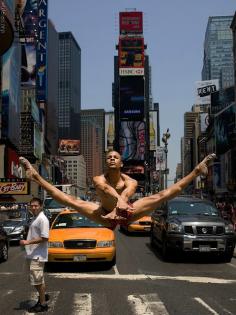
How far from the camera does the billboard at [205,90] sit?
133250 mm

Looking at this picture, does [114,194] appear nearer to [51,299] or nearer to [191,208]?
[51,299]

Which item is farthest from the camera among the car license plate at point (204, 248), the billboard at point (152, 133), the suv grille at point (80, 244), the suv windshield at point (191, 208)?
the billboard at point (152, 133)

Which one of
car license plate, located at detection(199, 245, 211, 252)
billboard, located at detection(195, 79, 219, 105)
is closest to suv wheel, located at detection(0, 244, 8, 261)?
car license plate, located at detection(199, 245, 211, 252)

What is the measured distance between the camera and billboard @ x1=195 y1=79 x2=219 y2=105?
5246 inches

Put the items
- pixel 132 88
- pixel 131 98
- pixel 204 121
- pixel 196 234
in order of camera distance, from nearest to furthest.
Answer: pixel 196 234 → pixel 204 121 → pixel 132 88 → pixel 131 98

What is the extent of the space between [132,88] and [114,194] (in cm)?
16356

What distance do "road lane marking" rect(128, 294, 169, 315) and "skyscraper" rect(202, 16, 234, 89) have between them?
571 ft

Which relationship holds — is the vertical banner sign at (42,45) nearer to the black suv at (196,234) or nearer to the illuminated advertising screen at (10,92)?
the illuminated advertising screen at (10,92)

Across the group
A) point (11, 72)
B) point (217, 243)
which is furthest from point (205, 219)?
point (11, 72)

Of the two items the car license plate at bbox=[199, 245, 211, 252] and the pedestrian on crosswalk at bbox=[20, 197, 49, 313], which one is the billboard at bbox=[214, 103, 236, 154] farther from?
the pedestrian on crosswalk at bbox=[20, 197, 49, 313]

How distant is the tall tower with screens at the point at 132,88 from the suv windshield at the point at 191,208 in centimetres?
14483

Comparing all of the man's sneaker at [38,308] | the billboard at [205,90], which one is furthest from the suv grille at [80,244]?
the billboard at [205,90]

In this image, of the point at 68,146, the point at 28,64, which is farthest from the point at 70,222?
the point at 68,146

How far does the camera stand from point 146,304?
30.0 ft
